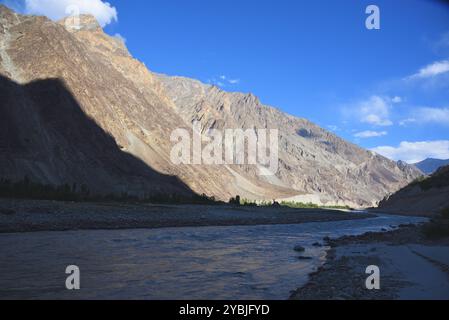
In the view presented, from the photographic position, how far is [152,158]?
81438 millimetres

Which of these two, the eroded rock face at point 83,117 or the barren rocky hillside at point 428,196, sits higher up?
the eroded rock face at point 83,117

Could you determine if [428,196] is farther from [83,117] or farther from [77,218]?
[77,218]

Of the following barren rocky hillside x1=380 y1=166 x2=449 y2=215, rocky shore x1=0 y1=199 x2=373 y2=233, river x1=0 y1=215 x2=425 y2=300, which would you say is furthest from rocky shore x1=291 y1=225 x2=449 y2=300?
barren rocky hillside x1=380 y1=166 x2=449 y2=215

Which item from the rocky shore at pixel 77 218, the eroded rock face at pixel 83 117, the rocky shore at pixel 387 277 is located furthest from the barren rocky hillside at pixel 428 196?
the rocky shore at pixel 387 277

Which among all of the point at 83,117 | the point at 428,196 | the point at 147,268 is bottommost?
the point at 147,268

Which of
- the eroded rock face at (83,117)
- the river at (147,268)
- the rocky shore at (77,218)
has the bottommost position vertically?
the river at (147,268)

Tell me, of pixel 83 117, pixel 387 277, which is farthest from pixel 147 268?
pixel 83 117

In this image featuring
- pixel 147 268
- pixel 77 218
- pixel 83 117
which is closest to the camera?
pixel 147 268

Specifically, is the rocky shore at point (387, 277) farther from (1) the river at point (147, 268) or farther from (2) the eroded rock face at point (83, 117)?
(2) the eroded rock face at point (83, 117)

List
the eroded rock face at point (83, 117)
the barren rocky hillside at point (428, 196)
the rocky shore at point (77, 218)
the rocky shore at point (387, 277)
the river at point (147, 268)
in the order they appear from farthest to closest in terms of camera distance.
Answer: the barren rocky hillside at point (428, 196)
the eroded rock face at point (83, 117)
the rocky shore at point (77, 218)
the river at point (147, 268)
the rocky shore at point (387, 277)

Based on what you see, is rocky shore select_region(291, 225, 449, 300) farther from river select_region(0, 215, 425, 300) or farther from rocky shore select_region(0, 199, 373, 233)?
rocky shore select_region(0, 199, 373, 233)

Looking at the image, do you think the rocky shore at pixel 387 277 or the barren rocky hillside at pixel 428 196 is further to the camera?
the barren rocky hillside at pixel 428 196
